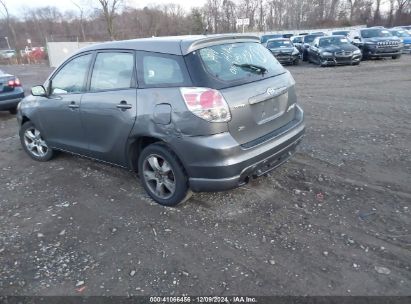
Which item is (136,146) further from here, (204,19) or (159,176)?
(204,19)

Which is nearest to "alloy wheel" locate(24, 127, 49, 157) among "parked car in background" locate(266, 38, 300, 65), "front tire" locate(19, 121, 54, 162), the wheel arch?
"front tire" locate(19, 121, 54, 162)

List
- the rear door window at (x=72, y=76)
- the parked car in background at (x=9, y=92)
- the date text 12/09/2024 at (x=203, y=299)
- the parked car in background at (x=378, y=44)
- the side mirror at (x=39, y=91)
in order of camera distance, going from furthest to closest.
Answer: the parked car in background at (x=378, y=44) → the parked car in background at (x=9, y=92) → the side mirror at (x=39, y=91) → the rear door window at (x=72, y=76) → the date text 12/09/2024 at (x=203, y=299)

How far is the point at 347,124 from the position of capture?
6.39m

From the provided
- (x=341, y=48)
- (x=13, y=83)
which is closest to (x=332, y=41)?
(x=341, y=48)

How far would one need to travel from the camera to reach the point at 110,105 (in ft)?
12.5

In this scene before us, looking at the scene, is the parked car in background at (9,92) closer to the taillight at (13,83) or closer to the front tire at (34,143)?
the taillight at (13,83)

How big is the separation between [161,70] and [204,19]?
5998cm

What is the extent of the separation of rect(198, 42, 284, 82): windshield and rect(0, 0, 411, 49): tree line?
1593 inches

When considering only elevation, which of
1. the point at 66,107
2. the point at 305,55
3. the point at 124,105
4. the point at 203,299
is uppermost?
the point at 124,105

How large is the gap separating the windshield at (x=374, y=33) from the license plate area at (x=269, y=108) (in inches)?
688

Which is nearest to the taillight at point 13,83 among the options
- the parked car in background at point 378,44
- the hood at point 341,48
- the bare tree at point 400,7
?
the hood at point 341,48

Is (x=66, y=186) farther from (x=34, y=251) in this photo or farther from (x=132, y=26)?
Result: (x=132, y=26)

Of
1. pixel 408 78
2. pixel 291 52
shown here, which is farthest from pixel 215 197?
pixel 291 52

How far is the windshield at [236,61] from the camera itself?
3273 mm
